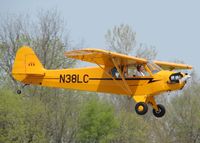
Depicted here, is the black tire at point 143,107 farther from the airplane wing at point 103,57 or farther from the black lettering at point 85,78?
the black lettering at point 85,78

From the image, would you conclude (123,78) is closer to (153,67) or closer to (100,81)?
(153,67)

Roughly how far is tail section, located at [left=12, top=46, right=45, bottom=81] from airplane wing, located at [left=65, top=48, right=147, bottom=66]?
3.75 metres

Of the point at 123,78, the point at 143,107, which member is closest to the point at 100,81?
the point at 123,78

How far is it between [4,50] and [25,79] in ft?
95.1

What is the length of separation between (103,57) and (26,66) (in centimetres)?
561

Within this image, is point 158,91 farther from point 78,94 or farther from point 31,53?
point 78,94

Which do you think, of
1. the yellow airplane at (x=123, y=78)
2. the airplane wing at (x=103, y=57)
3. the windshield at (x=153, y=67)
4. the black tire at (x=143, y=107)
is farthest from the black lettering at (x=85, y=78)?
the black tire at (x=143, y=107)

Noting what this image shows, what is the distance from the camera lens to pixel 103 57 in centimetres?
3100

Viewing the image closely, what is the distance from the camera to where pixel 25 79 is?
34.4 m

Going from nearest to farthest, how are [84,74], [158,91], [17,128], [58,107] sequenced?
1. [158,91]
2. [84,74]
3. [17,128]
4. [58,107]

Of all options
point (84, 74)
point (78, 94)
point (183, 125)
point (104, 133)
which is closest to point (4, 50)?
point (78, 94)

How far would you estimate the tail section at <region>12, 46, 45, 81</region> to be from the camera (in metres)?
34.5

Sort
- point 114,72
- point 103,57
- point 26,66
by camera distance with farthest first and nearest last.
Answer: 1. point 26,66
2. point 114,72
3. point 103,57

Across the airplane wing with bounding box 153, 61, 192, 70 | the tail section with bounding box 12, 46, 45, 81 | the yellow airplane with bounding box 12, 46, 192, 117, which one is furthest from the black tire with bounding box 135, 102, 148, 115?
the tail section with bounding box 12, 46, 45, 81
